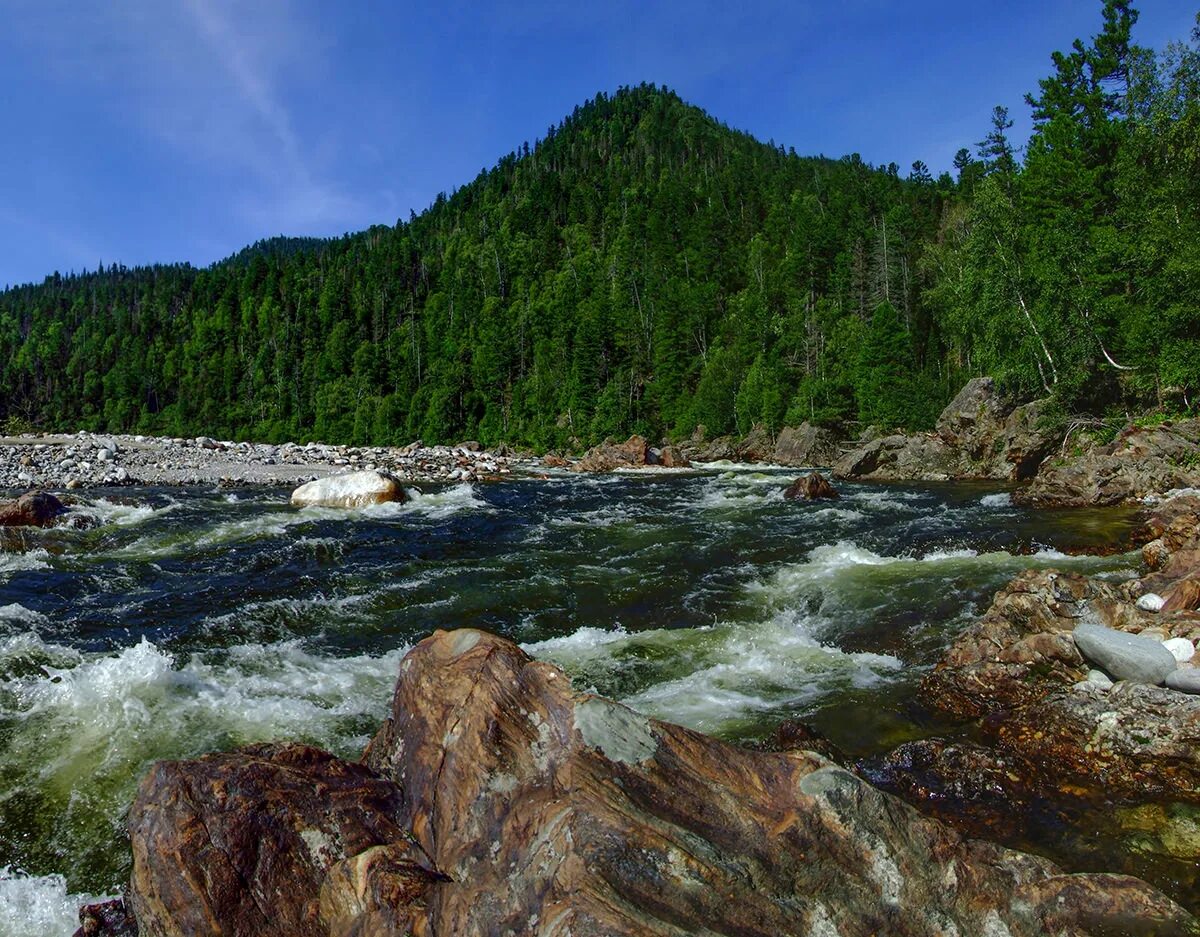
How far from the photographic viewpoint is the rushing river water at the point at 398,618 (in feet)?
22.7

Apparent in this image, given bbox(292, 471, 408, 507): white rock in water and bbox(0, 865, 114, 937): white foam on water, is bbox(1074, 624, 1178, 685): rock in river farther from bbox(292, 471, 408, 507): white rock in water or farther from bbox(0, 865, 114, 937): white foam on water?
bbox(292, 471, 408, 507): white rock in water

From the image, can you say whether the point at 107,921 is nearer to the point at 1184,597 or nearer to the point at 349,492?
the point at 1184,597

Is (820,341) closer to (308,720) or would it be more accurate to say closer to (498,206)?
(308,720)

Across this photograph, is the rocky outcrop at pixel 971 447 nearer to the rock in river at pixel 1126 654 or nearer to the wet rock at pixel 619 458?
the wet rock at pixel 619 458

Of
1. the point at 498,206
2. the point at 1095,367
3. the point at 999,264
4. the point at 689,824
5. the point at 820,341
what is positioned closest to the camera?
the point at 689,824

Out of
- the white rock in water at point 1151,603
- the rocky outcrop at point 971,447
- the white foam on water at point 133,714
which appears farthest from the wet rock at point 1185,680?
the rocky outcrop at point 971,447

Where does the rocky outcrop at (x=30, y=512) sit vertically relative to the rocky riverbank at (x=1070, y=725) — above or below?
above

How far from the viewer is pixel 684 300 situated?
287 feet

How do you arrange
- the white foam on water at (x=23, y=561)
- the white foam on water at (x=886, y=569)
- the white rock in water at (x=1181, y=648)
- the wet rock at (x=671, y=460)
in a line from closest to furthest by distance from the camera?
1. the white rock in water at (x=1181, y=648)
2. the white foam on water at (x=886, y=569)
3. the white foam on water at (x=23, y=561)
4. the wet rock at (x=671, y=460)

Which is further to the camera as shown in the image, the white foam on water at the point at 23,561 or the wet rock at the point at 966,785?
the white foam on water at the point at 23,561

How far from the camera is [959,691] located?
8188 mm

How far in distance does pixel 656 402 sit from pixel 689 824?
76260 millimetres

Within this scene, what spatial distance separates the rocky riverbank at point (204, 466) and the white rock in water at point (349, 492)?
8.72 m

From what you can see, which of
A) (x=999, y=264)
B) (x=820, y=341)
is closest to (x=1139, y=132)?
(x=999, y=264)
